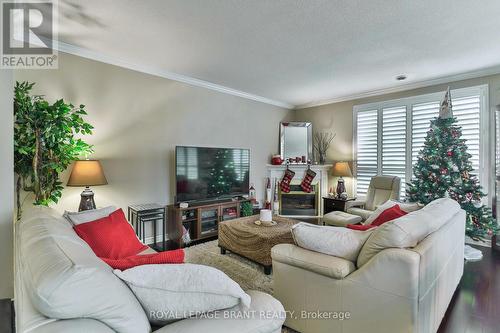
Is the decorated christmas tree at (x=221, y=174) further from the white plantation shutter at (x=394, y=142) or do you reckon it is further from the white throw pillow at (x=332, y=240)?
the white plantation shutter at (x=394, y=142)

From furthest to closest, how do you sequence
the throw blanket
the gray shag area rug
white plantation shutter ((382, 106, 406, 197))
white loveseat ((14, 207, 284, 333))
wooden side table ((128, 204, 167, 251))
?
white plantation shutter ((382, 106, 406, 197))
wooden side table ((128, 204, 167, 251))
the gray shag area rug
the throw blanket
white loveseat ((14, 207, 284, 333))

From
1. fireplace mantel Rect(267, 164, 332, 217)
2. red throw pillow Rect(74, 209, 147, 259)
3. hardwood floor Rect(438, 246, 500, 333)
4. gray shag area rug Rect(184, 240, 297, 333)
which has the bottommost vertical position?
hardwood floor Rect(438, 246, 500, 333)

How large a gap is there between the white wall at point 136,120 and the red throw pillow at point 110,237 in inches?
59.2

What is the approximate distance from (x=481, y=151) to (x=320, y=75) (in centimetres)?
264

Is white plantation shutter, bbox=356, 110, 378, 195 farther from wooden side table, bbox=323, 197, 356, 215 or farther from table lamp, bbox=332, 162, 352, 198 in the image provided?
wooden side table, bbox=323, 197, 356, 215

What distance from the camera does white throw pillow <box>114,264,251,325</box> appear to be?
0.98m

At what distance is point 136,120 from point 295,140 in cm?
346

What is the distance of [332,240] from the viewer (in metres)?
1.72

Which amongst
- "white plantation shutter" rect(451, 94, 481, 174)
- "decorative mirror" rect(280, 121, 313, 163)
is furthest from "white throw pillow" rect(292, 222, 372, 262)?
"decorative mirror" rect(280, 121, 313, 163)

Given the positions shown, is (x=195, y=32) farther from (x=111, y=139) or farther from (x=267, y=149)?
(x=267, y=149)

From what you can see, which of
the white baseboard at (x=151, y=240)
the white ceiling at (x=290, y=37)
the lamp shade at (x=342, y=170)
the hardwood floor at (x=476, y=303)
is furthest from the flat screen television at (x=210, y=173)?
the hardwood floor at (x=476, y=303)

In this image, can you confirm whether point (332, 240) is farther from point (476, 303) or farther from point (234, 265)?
point (476, 303)

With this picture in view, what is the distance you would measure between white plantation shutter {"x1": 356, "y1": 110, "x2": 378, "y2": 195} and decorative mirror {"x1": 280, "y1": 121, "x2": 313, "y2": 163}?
43.5 inches

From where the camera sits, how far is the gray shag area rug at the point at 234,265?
8.38ft
